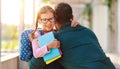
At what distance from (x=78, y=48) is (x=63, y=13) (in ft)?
1.13

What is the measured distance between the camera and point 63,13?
397cm

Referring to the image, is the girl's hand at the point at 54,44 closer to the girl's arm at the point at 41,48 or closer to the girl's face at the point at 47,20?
the girl's arm at the point at 41,48

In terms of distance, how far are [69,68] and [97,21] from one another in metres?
14.5

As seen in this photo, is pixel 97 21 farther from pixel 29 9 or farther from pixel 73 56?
pixel 73 56

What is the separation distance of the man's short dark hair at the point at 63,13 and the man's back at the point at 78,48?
49mm

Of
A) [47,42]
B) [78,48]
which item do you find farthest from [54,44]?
[78,48]

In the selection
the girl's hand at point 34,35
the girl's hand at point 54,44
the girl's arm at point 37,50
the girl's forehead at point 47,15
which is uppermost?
the girl's forehead at point 47,15

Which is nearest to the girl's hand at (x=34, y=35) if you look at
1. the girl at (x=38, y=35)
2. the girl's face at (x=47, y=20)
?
the girl at (x=38, y=35)

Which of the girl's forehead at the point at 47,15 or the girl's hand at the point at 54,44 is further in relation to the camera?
the girl's forehead at the point at 47,15

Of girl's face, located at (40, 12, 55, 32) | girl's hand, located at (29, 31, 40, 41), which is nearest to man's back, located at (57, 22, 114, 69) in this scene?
girl's face, located at (40, 12, 55, 32)

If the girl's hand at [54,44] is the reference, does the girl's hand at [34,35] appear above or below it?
above

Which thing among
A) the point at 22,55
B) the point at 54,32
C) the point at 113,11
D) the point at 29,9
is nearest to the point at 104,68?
the point at 54,32

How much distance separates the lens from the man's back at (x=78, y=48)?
153 inches

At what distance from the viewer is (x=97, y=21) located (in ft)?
60.2
